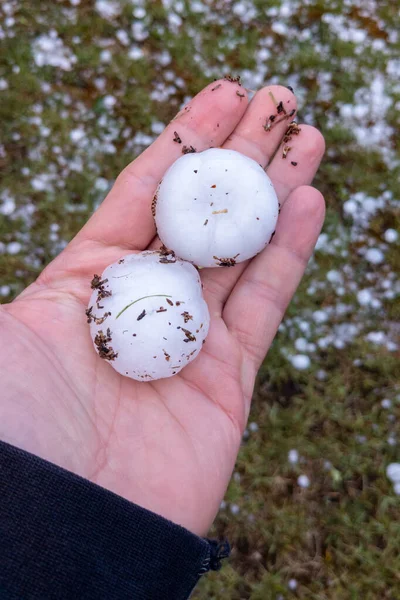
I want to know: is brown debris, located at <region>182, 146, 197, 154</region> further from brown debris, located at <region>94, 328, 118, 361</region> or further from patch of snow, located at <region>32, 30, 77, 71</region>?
patch of snow, located at <region>32, 30, 77, 71</region>

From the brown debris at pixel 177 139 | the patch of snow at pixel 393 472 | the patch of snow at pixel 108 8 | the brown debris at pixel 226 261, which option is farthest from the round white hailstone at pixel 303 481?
the patch of snow at pixel 108 8

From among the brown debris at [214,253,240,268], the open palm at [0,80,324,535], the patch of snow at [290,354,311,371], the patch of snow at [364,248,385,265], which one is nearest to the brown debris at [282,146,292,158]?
the open palm at [0,80,324,535]

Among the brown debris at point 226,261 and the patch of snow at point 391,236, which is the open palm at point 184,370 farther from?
the patch of snow at point 391,236

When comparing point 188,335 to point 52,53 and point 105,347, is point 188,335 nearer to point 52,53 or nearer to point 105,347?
point 105,347

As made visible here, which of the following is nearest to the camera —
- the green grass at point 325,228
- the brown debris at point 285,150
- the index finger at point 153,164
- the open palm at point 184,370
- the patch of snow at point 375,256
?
the open palm at point 184,370

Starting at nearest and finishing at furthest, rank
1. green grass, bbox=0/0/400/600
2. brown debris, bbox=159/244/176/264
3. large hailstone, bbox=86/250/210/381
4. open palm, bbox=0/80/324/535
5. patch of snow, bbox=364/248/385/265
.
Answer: open palm, bbox=0/80/324/535 < large hailstone, bbox=86/250/210/381 < brown debris, bbox=159/244/176/264 < green grass, bbox=0/0/400/600 < patch of snow, bbox=364/248/385/265

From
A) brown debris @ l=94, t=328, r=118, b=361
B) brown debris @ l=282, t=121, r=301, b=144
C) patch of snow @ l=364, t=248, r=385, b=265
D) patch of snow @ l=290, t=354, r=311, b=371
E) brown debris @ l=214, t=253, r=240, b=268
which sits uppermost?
brown debris @ l=282, t=121, r=301, b=144
